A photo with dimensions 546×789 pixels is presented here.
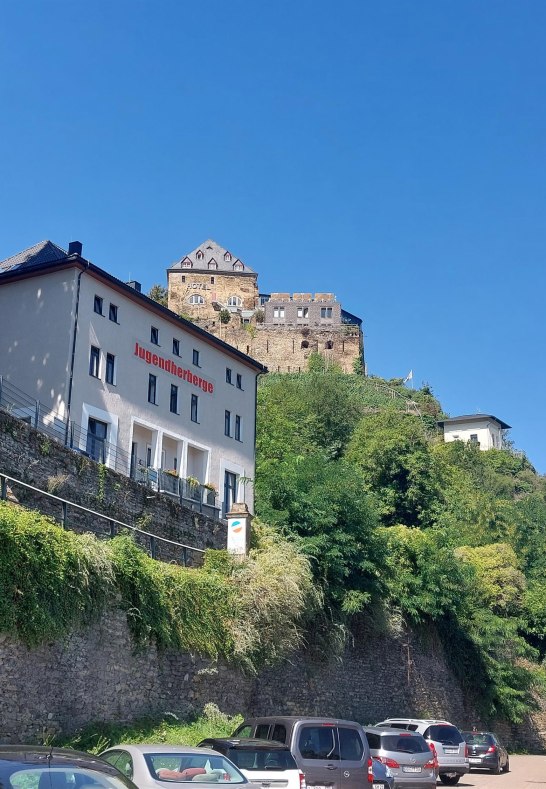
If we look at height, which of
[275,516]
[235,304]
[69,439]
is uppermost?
[235,304]

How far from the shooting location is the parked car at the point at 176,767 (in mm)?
9648

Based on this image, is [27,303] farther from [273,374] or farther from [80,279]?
[273,374]

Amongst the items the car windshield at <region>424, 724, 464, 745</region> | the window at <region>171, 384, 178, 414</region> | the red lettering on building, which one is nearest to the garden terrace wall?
the car windshield at <region>424, 724, 464, 745</region>

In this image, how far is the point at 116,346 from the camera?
33781mm

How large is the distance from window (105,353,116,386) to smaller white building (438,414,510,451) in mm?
75231

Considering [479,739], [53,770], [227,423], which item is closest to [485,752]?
[479,739]

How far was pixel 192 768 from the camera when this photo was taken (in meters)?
9.92

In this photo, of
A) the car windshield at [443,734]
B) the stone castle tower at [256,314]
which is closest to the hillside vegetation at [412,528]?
the car windshield at [443,734]

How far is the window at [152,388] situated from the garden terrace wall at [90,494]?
910 cm

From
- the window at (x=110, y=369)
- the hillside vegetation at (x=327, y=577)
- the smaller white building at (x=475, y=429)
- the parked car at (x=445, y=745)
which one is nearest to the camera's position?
the hillside vegetation at (x=327, y=577)

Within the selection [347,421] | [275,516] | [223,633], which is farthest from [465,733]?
[347,421]

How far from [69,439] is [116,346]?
5.60 m

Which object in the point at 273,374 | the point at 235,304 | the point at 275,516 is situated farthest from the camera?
the point at 235,304

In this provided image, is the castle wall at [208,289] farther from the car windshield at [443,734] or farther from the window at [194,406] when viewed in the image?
the car windshield at [443,734]
